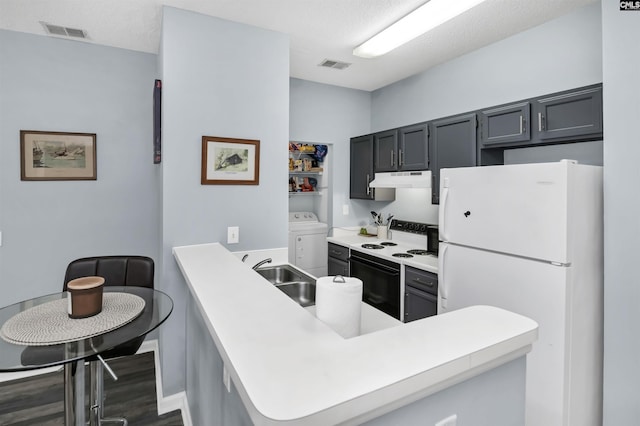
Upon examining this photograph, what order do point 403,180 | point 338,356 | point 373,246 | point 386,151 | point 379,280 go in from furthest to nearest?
point 386,151
point 373,246
point 403,180
point 379,280
point 338,356

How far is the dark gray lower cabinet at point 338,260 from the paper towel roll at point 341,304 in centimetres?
267

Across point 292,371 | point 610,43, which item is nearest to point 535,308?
point 610,43

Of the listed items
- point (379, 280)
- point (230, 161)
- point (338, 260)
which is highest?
point (230, 161)

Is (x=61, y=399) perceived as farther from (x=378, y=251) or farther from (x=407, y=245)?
(x=407, y=245)

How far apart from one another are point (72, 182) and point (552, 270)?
11.8 ft

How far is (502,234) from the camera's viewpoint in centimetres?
205

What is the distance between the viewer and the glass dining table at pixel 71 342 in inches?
43.0

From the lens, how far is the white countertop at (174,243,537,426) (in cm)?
64

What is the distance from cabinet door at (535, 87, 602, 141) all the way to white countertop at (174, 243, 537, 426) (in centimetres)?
175

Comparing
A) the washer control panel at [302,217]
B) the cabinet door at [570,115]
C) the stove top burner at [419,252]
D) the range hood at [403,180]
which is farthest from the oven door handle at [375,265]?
the cabinet door at [570,115]

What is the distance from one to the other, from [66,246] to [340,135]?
3.08 m

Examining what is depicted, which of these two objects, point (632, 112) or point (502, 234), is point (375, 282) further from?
point (632, 112)

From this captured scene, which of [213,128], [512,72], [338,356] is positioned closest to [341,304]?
[338,356]

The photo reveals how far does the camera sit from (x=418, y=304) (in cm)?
286
